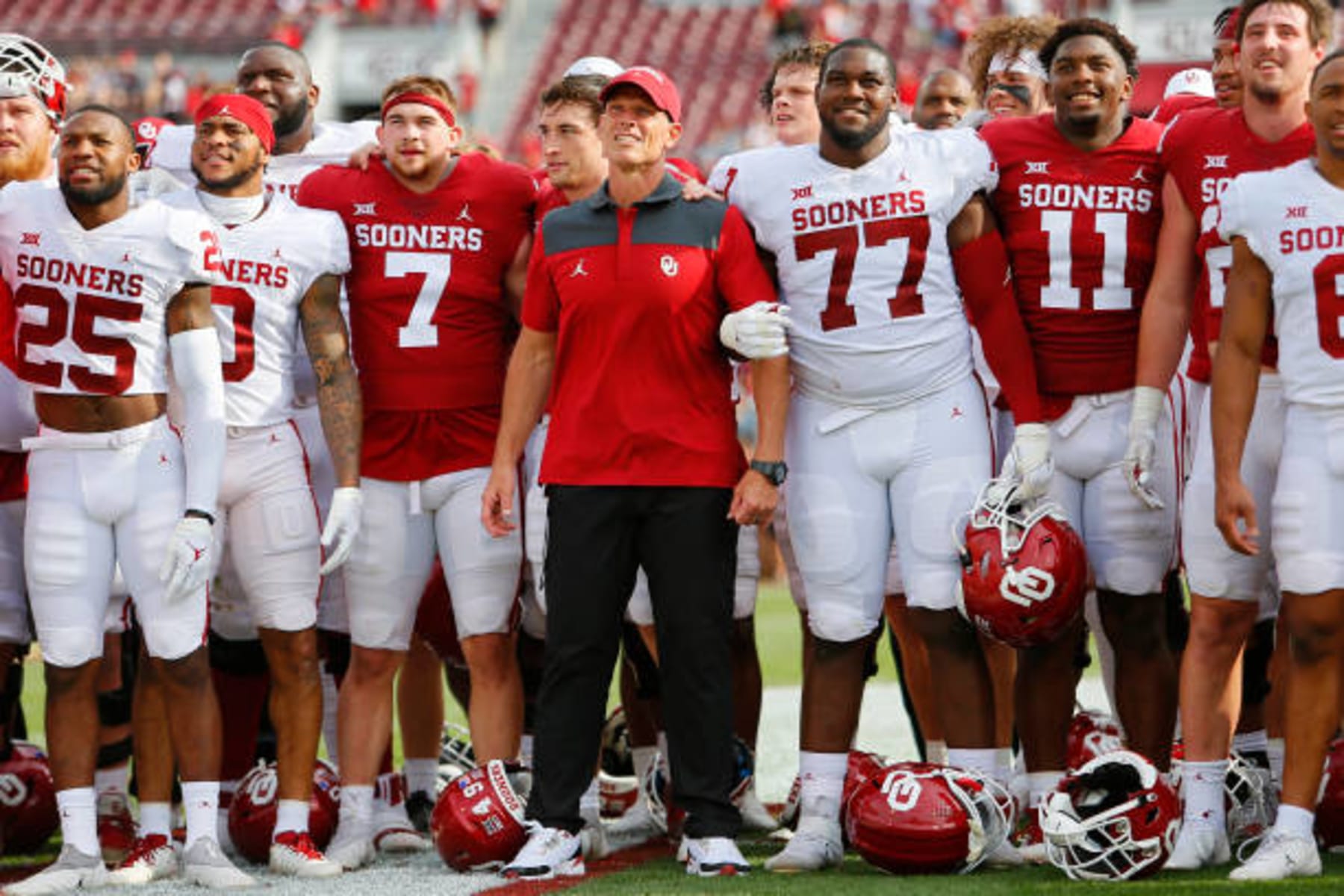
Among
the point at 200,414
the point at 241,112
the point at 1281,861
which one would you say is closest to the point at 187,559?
→ the point at 200,414

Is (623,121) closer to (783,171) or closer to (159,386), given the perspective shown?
(783,171)

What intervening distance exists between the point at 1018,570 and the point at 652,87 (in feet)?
4.81

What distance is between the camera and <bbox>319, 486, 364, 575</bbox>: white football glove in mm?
5172

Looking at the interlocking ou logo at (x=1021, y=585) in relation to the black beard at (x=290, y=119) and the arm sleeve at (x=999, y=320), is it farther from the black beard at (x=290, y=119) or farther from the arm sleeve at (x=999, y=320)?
the black beard at (x=290, y=119)

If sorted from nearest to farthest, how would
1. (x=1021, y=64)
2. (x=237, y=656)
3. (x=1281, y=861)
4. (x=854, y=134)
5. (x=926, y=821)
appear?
(x=1281, y=861) → (x=926, y=821) → (x=854, y=134) → (x=237, y=656) → (x=1021, y=64)

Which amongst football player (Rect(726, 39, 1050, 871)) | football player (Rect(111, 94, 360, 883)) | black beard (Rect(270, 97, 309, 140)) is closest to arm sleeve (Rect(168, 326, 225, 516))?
football player (Rect(111, 94, 360, 883))

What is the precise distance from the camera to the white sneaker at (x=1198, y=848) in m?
4.71

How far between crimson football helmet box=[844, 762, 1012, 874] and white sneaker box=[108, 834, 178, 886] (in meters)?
1.68

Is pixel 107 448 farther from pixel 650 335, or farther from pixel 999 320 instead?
pixel 999 320

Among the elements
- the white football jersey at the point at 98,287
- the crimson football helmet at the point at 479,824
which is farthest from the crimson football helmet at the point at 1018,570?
the white football jersey at the point at 98,287

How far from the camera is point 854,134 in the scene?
4961 mm

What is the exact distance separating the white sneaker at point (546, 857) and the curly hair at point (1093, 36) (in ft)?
7.72

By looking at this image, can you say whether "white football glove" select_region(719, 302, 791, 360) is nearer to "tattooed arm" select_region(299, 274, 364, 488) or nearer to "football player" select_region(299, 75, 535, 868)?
"football player" select_region(299, 75, 535, 868)

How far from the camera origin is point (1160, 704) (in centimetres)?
510
